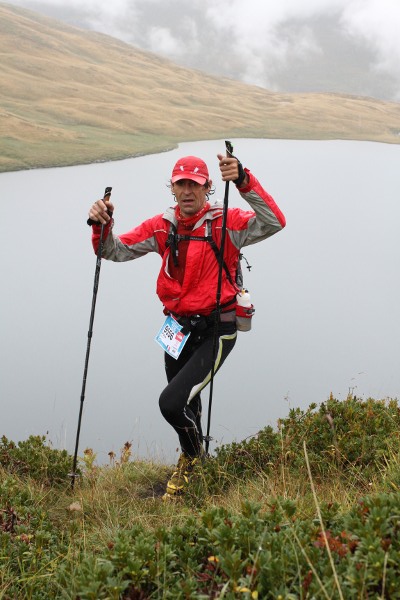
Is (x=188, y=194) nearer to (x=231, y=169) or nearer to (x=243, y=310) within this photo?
(x=231, y=169)

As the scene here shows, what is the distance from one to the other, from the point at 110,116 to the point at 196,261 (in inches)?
4523

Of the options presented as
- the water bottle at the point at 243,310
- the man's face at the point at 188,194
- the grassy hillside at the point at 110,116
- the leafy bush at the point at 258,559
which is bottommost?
the leafy bush at the point at 258,559

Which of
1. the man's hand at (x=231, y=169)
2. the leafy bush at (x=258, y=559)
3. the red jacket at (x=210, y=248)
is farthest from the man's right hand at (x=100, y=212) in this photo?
the leafy bush at (x=258, y=559)

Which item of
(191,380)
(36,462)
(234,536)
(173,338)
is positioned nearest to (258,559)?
(234,536)

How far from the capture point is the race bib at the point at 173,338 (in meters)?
6.99

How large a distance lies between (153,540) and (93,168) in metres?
58.0

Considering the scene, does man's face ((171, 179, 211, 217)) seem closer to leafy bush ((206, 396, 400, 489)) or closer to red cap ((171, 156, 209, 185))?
red cap ((171, 156, 209, 185))

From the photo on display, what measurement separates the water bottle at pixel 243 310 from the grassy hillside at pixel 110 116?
5159 cm

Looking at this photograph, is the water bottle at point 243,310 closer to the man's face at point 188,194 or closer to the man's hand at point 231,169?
the man's face at point 188,194

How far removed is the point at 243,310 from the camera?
709 centimetres

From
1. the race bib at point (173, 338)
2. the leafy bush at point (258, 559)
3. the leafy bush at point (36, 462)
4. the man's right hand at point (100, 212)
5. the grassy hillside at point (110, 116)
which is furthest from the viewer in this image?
the grassy hillside at point (110, 116)

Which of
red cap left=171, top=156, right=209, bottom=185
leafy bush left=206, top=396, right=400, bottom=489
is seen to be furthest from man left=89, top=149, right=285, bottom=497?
leafy bush left=206, top=396, right=400, bottom=489

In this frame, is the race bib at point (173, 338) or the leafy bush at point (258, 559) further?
the race bib at point (173, 338)

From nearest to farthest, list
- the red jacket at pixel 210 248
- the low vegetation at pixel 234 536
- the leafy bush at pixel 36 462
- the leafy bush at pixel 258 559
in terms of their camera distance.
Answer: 1. the leafy bush at pixel 258 559
2. the low vegetation at pixel 234 536
3. the red jacket at pixel 210 248
4. the leafy bush at pixel 36 462
